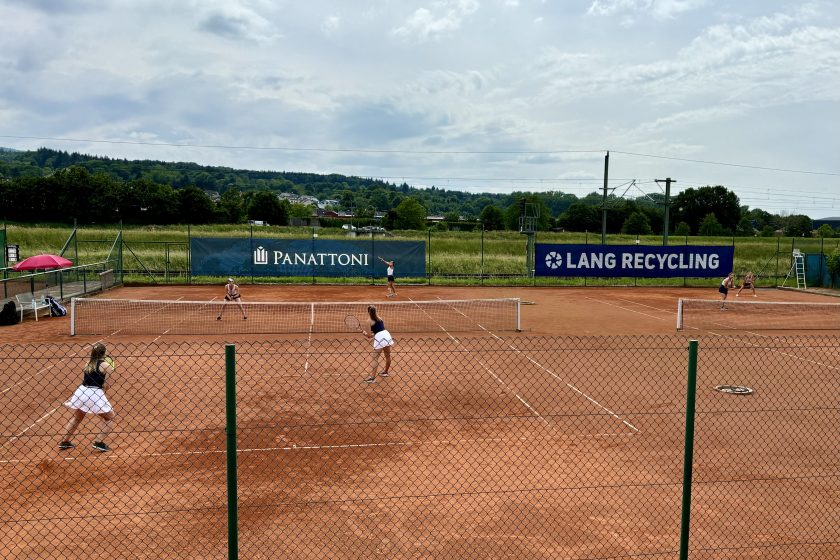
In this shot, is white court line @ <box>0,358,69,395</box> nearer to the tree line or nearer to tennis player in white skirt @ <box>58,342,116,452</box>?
tennis player in white skirt @ <box>58,342,116,452</box>

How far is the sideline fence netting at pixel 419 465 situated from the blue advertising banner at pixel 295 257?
2152cm

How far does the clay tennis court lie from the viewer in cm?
705

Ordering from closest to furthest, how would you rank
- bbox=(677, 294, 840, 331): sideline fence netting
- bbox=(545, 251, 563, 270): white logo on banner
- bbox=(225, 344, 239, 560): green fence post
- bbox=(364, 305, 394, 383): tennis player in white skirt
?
bbox=(225, 344, 239, 560): green fence post → bbox=(364, 305, 394, 383): tennis player in white skirt → bbox=(677, 294, 840, 331): sideline fence netting → bbox=(545, 251, 563, 270): white logo on banner

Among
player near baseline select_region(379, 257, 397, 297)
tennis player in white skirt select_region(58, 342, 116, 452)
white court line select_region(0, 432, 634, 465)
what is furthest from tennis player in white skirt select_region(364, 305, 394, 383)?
player near baseline select_region(379, 257, 397, 297)

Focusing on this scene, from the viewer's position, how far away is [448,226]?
12644 cm

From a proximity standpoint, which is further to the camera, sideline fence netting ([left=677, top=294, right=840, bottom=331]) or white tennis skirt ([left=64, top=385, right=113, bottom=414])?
sideline fence netting ([left=677, top=294, right=840, bottom=331])

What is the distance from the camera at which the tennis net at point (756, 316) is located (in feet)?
75.3

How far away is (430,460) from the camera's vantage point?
9.52 meters

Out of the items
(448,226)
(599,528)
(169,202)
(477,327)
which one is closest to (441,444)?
(599,528)

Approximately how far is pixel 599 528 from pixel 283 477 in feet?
13.6

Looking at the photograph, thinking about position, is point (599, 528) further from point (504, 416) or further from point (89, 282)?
point (89, 282)

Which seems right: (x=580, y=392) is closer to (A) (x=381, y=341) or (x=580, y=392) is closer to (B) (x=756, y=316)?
(A) (x=381, y=341)

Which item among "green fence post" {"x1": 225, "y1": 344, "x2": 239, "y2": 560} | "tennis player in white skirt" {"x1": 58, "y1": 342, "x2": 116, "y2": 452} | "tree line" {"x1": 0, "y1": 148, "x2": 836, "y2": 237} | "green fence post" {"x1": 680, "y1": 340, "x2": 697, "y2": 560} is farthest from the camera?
"tree line" {"x1": 0, "y1": 148, "x2": 836, "y2": 237}

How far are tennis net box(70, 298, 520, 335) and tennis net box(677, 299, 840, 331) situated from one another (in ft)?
23.2
